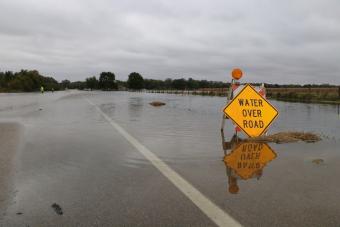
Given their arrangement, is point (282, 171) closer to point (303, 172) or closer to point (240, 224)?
point (303, 172)

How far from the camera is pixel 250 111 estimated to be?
1062cm

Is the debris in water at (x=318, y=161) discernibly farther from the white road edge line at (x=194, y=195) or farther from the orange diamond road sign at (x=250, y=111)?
the orange diamond road sign at (x=250, y=111)

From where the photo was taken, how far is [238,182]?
19.0ft

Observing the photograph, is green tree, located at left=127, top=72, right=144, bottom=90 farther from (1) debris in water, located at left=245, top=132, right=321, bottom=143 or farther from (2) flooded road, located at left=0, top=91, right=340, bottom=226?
(2) flooded road, located at left=0, top=91, right=340, bottom=226

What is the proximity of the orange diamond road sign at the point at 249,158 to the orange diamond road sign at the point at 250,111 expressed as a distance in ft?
3.33

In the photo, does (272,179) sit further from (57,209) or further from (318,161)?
(57,209)

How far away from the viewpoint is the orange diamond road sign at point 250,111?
1051 cm

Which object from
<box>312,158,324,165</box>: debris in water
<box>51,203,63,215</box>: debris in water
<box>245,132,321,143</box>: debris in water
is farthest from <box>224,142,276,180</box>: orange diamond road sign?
<box>51,203,63,215</box>: debris in water

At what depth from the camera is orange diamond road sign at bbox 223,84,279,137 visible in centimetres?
1051

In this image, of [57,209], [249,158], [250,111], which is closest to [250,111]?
[250,111]

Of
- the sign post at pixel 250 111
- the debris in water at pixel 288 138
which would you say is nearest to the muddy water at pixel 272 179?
the debris in water at pixel 288 138

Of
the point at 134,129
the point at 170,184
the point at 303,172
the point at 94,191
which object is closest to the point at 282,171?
the point at 303,172

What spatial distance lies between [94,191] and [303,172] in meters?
3.43

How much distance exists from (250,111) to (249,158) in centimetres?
319
